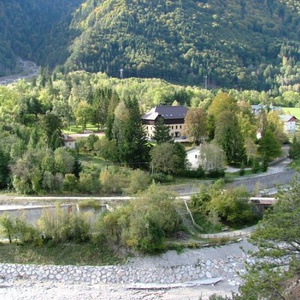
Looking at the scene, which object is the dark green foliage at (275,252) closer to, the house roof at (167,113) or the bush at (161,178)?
the bush at (161,178)

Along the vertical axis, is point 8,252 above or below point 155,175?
below

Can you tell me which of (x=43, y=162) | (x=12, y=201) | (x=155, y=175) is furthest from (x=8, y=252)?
(x=155, y=175)

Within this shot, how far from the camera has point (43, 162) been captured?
3509 centimetres

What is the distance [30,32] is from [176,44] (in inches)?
3094

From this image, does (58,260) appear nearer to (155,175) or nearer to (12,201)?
(12,201)

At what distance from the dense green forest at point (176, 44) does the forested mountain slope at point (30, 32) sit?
0.52 m

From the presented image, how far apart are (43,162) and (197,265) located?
617 inches

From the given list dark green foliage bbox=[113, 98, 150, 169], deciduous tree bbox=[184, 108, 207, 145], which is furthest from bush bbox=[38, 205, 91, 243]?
deciduous tree bbox=[184, 108, 207, 145]

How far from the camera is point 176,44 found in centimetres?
12794

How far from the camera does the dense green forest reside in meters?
118

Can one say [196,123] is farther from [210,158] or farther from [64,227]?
[64,227]

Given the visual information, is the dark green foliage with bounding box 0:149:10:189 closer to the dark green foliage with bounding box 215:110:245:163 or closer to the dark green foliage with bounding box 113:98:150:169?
the dark green foliage with bounding box 113:98:150:169

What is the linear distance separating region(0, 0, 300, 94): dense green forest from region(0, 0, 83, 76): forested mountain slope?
52 cm

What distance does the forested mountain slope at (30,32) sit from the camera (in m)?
149
